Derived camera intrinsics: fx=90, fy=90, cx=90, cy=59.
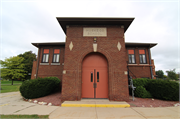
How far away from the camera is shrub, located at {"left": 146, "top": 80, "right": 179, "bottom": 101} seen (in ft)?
23.0

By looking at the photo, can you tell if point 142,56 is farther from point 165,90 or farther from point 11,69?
point 11,69

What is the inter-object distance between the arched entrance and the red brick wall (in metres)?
0.49

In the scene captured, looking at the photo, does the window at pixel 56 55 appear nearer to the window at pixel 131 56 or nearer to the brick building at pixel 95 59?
the brick building at pixel 95 59

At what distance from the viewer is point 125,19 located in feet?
24.0

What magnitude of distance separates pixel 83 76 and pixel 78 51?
2094 mm

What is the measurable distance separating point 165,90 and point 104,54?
5.71m

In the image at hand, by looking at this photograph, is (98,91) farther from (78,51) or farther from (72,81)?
(78,51)

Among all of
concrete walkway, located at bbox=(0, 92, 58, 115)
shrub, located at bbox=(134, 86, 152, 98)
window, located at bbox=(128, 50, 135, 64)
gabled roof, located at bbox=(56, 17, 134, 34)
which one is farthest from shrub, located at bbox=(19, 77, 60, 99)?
window, located at bbox=(128, 50, 135, 64)

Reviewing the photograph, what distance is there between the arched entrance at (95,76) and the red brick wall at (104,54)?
1.62ft

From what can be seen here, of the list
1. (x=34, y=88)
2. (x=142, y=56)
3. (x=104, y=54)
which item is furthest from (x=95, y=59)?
(x=142, y=56)

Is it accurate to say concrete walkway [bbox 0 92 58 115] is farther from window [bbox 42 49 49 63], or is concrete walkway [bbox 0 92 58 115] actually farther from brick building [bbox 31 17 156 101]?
window [bbox 42 49 49 63]

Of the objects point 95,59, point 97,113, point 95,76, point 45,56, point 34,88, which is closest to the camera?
point 97,113

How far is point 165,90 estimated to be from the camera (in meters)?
7.27

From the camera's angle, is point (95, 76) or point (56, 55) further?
point (56, 55)
